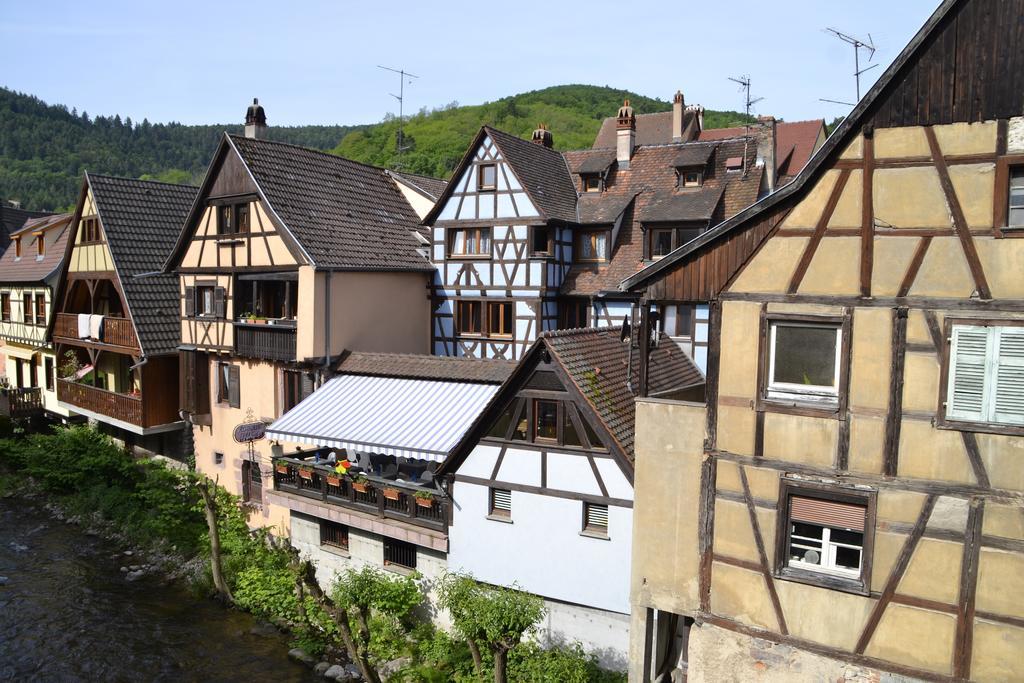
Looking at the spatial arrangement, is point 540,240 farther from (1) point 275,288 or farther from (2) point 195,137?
(2) point 195,137

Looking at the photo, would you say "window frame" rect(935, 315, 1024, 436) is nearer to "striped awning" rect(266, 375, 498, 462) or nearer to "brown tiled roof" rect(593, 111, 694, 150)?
"striped awning" rect(266, 375, 498, 462)

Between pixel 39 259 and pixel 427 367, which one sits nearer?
pixel 427 367

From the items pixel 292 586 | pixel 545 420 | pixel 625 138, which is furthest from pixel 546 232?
pixel 292 586

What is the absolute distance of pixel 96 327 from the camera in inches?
1066

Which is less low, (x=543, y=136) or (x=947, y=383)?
(x=543, y=136)

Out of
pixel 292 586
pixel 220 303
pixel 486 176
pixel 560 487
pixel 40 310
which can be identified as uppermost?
pixel 486 176

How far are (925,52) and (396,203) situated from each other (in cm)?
1976

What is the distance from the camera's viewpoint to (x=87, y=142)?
117 m

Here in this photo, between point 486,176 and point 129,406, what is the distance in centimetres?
1479

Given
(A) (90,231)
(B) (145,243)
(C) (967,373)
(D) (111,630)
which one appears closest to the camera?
(C) (967,373)

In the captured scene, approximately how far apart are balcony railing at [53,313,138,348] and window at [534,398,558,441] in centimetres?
1714

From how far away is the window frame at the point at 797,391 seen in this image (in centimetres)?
922

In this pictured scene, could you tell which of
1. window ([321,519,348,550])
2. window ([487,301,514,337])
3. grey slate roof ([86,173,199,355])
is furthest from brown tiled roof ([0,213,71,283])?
window ([321,519,348,550])

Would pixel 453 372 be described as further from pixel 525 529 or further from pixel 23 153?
pixel 23 153
